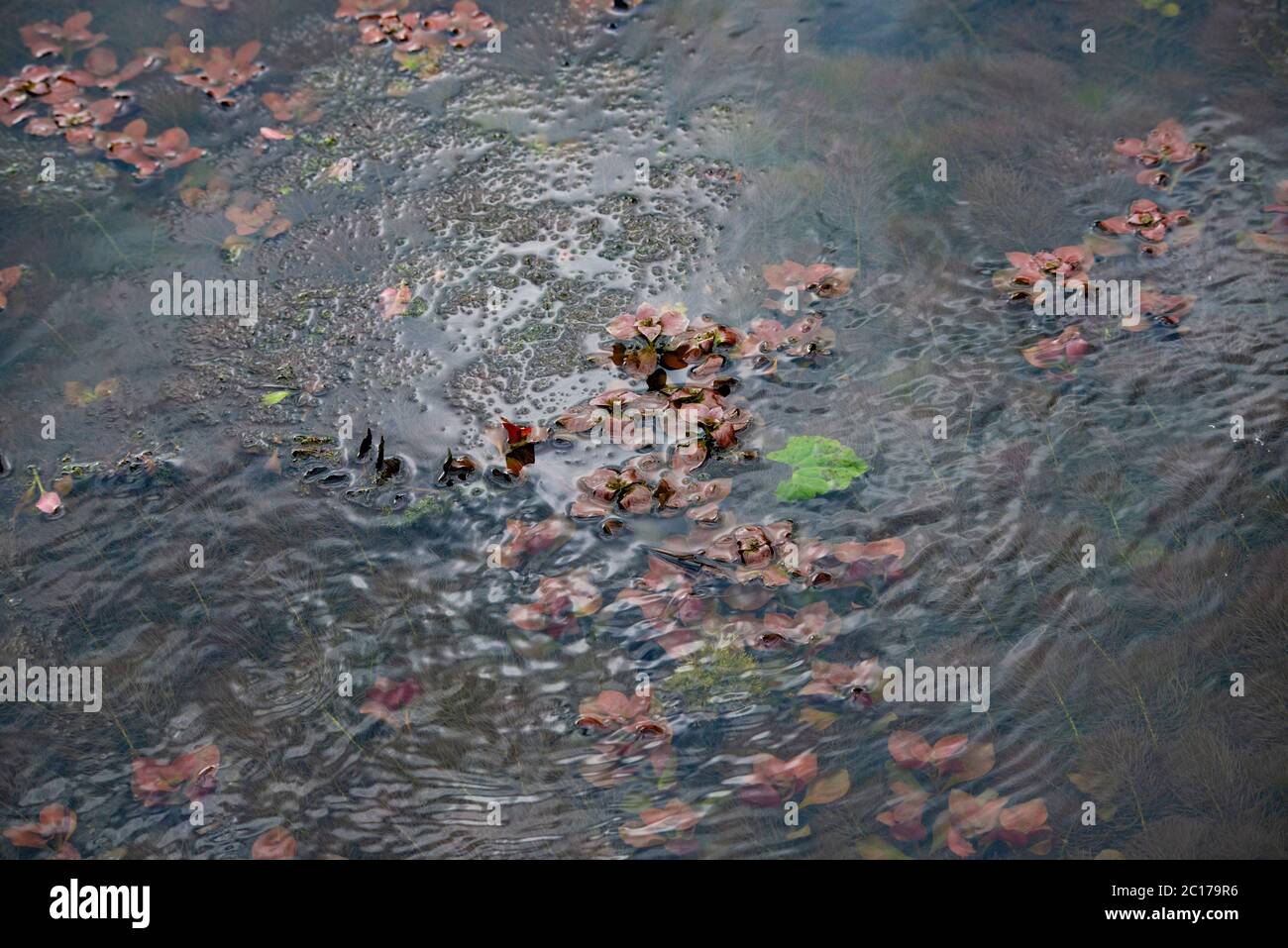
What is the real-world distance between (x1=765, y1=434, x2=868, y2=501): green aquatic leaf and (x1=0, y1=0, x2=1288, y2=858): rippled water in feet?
0.16

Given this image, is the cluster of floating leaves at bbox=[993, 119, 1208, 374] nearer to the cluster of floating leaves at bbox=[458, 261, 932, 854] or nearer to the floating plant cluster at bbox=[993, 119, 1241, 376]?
the floating plant cluster at bbox=[993, 119, 1241, 376]

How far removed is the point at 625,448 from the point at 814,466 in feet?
1.60

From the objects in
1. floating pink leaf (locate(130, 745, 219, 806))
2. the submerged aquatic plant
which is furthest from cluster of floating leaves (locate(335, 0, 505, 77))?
floating pink leaf (locate(130, 745, 219, 806))

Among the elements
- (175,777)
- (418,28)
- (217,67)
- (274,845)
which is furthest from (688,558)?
(217,67)

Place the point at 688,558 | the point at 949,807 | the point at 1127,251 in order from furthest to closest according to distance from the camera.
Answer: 1. the point at 1127,251
2. the point at 688,558
3. the point at 949,807

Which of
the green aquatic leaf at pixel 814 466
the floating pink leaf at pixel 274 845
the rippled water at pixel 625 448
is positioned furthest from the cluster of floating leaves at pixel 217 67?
the floating pink leaf at pixel 274 845

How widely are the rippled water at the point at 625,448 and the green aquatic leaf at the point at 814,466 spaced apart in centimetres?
5

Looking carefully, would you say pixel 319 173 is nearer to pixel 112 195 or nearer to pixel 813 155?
pixel 112 195

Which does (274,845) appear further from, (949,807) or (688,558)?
(949,807)

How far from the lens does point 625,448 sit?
2830 mm

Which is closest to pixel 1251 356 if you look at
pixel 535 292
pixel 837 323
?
pixel 837 323

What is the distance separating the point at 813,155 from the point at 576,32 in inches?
43.5

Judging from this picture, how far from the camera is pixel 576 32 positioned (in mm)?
3992
